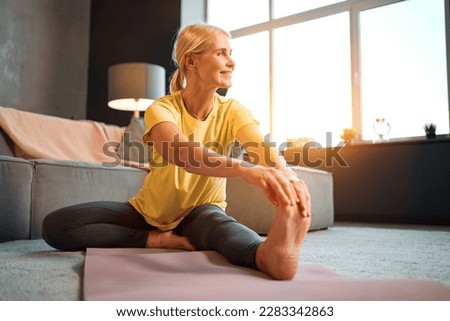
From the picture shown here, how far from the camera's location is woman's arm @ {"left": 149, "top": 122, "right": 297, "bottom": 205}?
Result: 0.77 meters

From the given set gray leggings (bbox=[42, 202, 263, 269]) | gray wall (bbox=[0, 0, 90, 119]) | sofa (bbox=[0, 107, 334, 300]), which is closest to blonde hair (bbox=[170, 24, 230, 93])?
gray leggings (bbox=[42, 202, 263, 269])

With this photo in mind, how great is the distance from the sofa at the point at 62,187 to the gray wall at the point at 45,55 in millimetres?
1641

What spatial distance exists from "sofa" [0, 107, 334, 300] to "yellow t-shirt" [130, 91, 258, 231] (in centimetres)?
41

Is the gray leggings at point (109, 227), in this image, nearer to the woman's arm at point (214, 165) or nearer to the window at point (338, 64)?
the woman's arm at point (214, 165)

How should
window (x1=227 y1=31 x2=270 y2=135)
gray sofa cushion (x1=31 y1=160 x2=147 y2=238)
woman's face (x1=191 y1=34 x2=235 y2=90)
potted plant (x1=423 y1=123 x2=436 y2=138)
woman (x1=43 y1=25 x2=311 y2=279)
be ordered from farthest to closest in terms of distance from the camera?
window (x1=227 y1=31 x2=270 y2=135) → potted plant (x1=423 y1=123 x2=436 y2=138) → gray sofa cushion (x1=31 y1=160 x2=147 y2=238) → woman's face (x1=191 y1=34 x2=235 y2=90) → woman (x1=43 y1=25 x2=311 y2=279)

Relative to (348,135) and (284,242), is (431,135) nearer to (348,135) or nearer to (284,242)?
(348,135)

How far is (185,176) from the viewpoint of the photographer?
3.82 ft

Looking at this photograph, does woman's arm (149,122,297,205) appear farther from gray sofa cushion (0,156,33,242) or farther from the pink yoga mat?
gray sofa cushion (0,156,33,242)

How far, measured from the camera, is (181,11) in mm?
3967

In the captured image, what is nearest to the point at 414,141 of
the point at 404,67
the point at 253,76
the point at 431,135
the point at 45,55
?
the point at 431,135

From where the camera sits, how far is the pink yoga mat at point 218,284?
0.70 m

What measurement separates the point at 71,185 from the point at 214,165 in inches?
42.9

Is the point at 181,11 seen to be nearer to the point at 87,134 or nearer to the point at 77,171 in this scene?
the point at 87,134

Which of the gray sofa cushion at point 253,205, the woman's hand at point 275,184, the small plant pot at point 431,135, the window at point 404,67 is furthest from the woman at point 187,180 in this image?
the window at point 404,67
